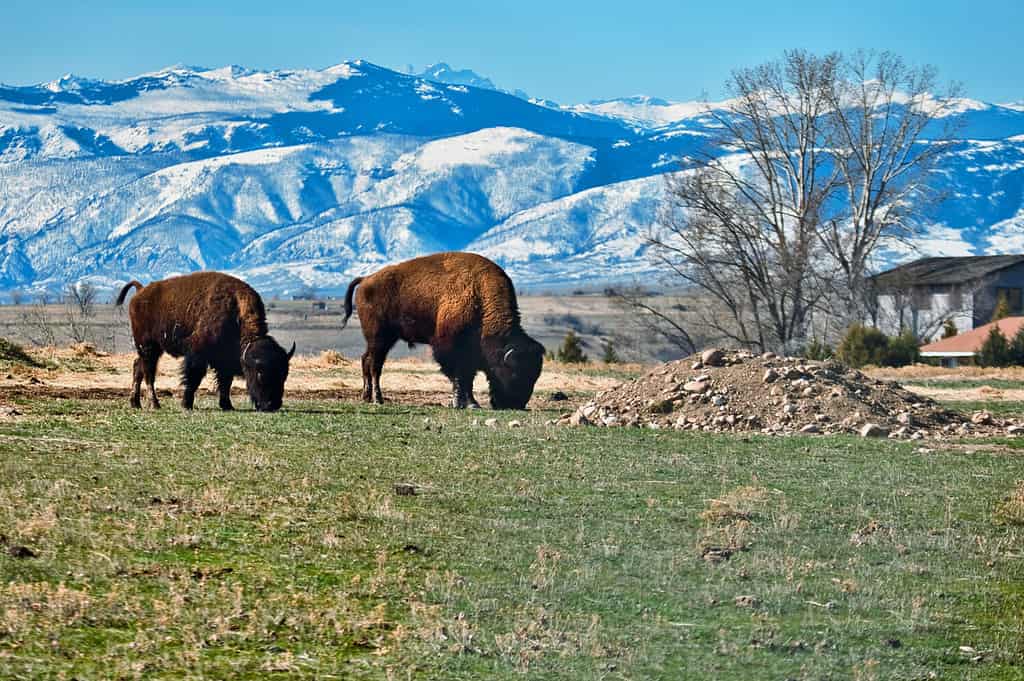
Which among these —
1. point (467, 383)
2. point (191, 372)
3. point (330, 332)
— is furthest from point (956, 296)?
point (330, 332)

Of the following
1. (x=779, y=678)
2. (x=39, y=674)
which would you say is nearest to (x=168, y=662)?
(x=39, y=674)

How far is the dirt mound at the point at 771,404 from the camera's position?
2411 centimetres

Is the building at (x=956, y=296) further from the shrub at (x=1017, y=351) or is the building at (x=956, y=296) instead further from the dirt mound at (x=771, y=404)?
the dirt mound at (x=771, y=404)

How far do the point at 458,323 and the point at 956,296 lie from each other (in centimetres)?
7327

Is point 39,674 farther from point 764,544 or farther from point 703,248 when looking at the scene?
point 703,248

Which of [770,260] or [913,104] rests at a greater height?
[913,104]

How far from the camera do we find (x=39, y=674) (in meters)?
8.88

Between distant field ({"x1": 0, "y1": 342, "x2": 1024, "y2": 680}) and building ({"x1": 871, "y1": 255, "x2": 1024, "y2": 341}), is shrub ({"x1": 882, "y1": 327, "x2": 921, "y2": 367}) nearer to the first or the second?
building ({"x1": 871, "y1": 255, "x2": 1024, "y2": 341})

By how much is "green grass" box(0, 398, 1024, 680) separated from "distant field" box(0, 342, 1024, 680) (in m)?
0.03

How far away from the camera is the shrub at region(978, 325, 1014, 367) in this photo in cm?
5804

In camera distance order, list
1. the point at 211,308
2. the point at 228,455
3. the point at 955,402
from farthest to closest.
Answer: the point at 955,402 < the point at 211,308 < the point at 228,455

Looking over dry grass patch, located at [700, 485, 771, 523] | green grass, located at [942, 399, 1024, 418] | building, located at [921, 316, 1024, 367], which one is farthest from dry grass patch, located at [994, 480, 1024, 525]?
building, located at [921, 316, 1024, 367]

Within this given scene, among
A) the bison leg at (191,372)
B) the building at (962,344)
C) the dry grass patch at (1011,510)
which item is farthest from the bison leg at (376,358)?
the building at (962,344)

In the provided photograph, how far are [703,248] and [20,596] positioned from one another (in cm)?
5268
